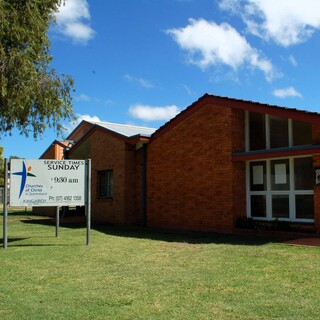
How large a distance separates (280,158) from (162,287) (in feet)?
25.8

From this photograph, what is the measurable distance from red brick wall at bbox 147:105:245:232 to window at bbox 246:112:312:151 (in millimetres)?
375

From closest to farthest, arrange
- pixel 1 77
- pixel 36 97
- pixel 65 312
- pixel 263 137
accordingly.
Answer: pixel 65 312 → pixel 1 77 → pixel 36 97 → pixel 263 137

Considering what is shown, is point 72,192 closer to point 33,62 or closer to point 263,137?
point 33,62

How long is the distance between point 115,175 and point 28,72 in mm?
7390

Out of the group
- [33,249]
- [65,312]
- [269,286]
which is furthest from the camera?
[33,249]

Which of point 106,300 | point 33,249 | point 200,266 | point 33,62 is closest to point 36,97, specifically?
point 33,62

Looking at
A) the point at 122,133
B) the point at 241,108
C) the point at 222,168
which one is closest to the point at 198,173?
the point at 222,168

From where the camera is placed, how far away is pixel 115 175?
60.2 feet

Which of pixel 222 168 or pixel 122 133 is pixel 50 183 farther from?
pixel 122 133

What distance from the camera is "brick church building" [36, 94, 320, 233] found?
12.8m

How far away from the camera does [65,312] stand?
5.25m

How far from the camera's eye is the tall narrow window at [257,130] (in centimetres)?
1420

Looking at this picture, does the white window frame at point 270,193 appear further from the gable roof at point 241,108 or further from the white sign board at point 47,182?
the white sign board at point 47,182

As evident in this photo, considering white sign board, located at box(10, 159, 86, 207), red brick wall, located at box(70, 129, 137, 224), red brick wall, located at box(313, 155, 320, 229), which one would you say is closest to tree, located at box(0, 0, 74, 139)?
white sign board, located at box(10, 159, 86, 207)
